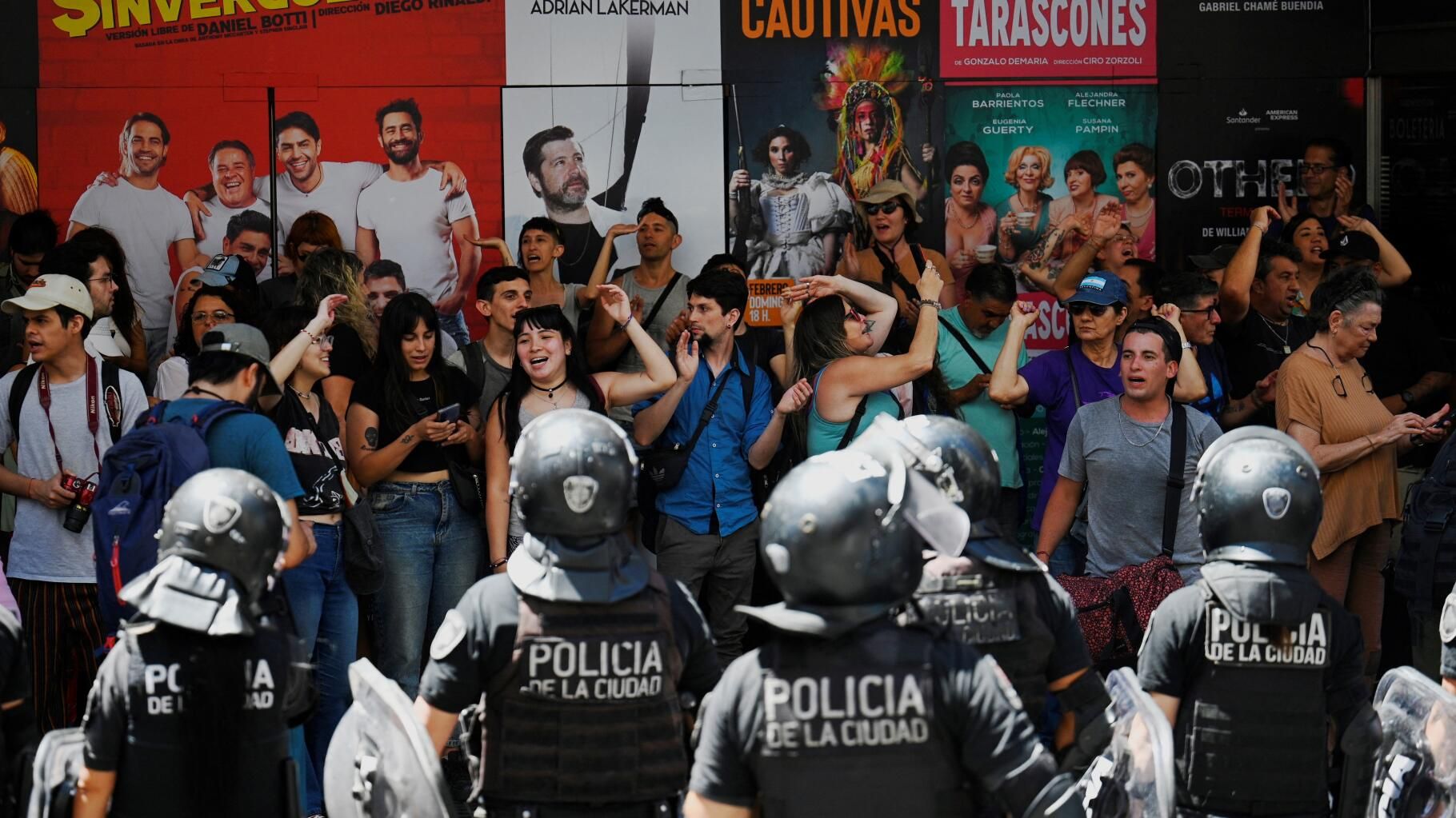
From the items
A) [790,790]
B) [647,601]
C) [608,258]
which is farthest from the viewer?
[608,258]

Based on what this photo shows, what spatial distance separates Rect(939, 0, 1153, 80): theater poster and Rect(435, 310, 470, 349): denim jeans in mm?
2821

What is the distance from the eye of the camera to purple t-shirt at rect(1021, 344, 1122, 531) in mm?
7957

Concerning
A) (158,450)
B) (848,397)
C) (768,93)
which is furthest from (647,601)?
(768,93)

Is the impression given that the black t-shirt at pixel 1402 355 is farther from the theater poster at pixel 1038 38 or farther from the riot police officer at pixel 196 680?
the riot police officer at pixel 196 680

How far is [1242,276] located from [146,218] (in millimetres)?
5372

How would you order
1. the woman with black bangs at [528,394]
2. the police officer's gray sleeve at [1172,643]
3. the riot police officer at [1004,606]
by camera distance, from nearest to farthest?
the riot police officer at [1004,606] < the police officer's gray sleeve at [1172,643] < the woman with black bangs at [528,394]

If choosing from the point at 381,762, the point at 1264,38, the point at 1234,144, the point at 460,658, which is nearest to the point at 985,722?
the point at 460,658

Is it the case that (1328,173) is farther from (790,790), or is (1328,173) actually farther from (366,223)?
(790,790)

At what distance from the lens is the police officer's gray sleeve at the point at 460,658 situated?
4.64 m

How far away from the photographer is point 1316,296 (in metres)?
8.09

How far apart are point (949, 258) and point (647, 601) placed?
5242mm

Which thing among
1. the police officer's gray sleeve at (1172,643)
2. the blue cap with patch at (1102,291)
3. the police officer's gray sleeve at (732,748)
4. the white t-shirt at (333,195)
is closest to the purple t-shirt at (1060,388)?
the blue cap with patch at (1102,291)

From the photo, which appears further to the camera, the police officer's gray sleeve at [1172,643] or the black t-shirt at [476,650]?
the police officer's gray sleeve at [1172,643]

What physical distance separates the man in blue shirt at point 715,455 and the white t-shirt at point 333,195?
212 cm
